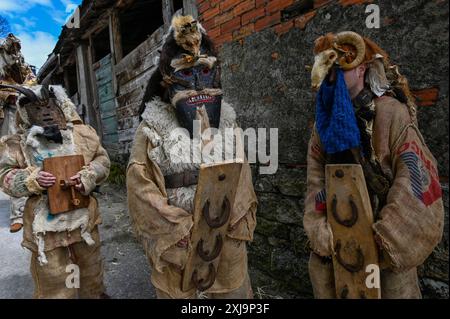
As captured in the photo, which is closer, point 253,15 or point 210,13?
point 253,15

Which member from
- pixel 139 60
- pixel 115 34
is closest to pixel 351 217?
pixel 139 60

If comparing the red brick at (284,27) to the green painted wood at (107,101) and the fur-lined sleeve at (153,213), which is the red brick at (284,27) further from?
the green painted wood at (107,101)

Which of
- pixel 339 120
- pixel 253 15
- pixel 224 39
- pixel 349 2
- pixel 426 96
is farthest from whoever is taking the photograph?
pixel 224 39

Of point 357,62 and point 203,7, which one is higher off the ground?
point 203,7

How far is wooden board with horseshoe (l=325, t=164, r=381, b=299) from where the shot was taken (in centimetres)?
139

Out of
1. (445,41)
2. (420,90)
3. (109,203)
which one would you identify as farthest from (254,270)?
(109,203)

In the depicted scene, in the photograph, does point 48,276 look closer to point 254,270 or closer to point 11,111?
point 254,270

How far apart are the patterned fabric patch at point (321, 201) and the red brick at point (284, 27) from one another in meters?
1.64

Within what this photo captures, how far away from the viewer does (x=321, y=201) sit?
5.37 feet

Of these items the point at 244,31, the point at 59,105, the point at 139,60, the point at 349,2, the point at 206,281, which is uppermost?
the point at 139,60

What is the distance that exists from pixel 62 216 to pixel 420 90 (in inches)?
103

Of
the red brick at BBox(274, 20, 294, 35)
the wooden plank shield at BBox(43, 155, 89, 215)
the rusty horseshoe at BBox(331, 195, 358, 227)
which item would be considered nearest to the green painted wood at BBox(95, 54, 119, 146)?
the wooden plank shield at BBox(43, 155, 89, 215)

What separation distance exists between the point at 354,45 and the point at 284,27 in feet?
4.44

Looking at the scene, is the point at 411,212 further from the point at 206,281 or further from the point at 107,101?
the point at 107,101
